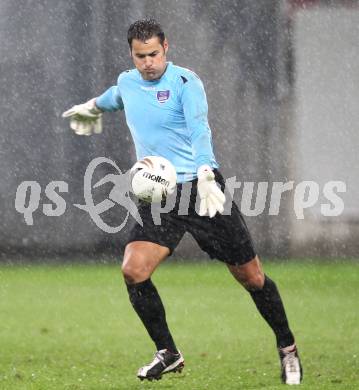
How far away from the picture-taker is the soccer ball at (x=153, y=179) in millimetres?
6547

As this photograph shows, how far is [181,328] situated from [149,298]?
3.66 m

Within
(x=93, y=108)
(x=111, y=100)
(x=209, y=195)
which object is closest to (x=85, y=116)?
(x=93, y=108)

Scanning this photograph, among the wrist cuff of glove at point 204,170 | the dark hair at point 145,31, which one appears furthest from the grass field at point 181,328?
the dark hair at point 145,31

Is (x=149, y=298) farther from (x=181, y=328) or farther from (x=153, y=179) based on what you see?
(x=181, y=328)

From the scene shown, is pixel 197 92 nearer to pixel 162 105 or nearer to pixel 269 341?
pixel 162 105

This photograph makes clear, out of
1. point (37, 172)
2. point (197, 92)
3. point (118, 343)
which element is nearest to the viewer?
point (197, 92)

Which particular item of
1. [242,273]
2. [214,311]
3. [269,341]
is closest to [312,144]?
[214,311]

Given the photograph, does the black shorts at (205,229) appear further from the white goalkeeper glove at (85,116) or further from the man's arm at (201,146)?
the white goalkeeper glove at (85,116)

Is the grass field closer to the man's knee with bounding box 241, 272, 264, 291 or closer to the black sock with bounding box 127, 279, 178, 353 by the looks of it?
the black sock with bounding box 127, 279, 178, 353

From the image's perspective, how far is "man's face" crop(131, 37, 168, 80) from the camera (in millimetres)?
6609

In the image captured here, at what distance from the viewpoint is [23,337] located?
9711mm

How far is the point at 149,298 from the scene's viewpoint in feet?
21.7

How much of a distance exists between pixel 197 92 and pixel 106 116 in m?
7.27

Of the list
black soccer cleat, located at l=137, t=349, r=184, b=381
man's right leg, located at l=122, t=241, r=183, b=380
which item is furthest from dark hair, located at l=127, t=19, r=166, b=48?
black soccer cleat, located at l=137, t=349, r=184, b=381
